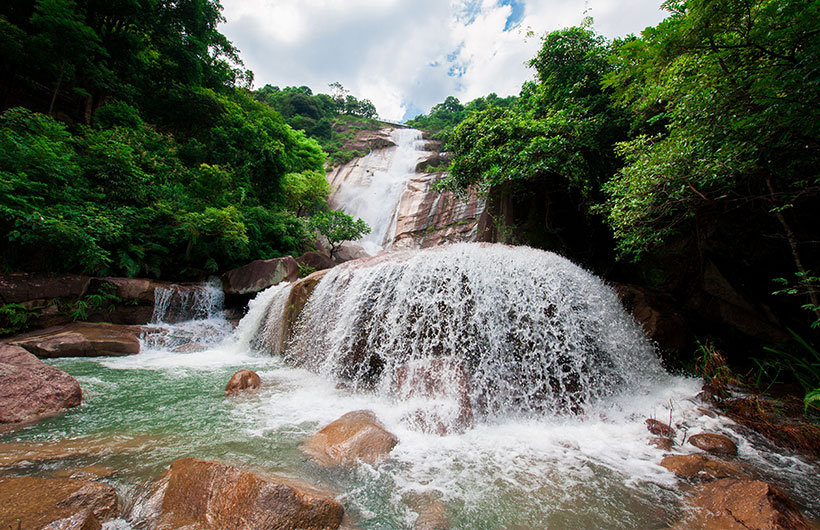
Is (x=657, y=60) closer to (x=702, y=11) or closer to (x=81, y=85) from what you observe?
(x=702, y=11)

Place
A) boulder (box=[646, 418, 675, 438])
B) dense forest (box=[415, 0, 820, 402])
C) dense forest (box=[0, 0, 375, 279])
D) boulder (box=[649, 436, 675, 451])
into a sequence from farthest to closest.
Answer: dense forest (box=[0, 0, 375, 279]), boulder (box=[646, 418, 675, 438]), boulder (box=[649, 436, 675, 451]), dense forest (box=[415, 0, 820, 402])

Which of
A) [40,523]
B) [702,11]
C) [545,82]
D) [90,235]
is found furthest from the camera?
[545,82]

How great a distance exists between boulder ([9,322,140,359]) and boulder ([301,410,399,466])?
6468mm

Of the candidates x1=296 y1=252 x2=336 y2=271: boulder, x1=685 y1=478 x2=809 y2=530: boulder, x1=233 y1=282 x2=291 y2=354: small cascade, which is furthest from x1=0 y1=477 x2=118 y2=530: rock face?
x1=296 y1=252 x2=336 y2=271: boulder

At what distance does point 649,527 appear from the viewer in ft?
6.18

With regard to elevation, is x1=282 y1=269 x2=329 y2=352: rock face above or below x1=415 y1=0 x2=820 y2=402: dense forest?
below

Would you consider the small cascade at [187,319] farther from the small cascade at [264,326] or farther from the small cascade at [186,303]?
the small cascade at [264,326]

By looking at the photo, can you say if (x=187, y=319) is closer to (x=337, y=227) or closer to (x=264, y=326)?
(x=264, y=326)

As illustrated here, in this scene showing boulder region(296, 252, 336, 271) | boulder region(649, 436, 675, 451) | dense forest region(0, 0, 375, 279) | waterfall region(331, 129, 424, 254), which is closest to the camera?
boulder region(649, 436, 675, 451)

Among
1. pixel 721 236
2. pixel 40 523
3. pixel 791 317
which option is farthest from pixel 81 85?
pixel 791 317

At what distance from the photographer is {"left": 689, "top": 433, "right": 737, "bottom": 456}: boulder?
9.51 feet

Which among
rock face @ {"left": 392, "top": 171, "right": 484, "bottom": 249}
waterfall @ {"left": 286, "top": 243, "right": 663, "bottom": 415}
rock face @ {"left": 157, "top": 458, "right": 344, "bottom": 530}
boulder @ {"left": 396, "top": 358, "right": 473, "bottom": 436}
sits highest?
rock face @ {"left": 392, "top": 171, "right": 484, "bottom": 249}

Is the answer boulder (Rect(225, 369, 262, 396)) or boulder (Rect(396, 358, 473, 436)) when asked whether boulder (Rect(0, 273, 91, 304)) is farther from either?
boulder (Rect(396, 358, 473, 436))

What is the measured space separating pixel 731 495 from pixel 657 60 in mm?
3988
